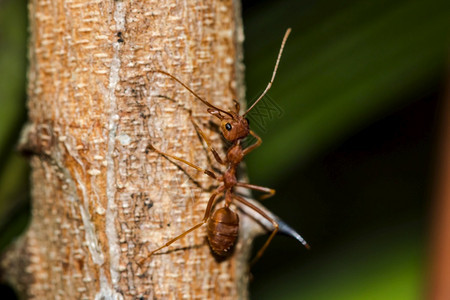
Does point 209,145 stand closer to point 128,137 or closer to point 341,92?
point 128,137

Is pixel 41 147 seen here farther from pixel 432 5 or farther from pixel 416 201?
pixel 416 201

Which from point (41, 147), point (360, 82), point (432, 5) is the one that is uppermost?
point (432, 5)

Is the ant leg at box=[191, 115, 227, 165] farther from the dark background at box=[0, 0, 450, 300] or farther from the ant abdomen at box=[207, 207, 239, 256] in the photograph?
the dark background at box=[0, 0, 450, 300]

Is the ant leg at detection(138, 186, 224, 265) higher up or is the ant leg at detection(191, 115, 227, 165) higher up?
the ant leg at detection(191, 115, 227, 165)

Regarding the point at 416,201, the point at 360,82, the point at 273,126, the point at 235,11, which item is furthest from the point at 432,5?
the point at 416,201

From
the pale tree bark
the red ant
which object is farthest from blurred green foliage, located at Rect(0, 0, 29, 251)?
the red ant
